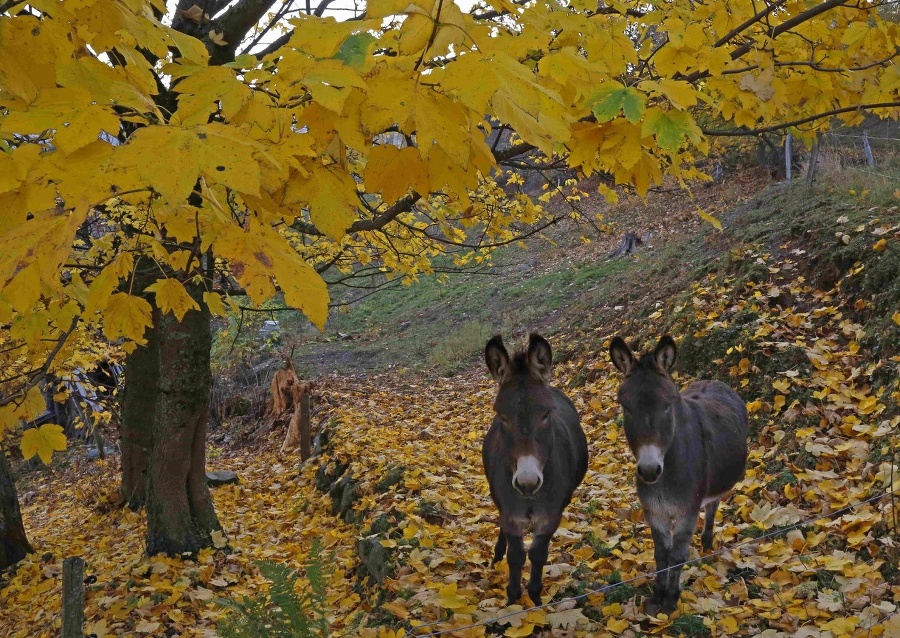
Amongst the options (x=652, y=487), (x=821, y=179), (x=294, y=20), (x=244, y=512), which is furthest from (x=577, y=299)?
(x=294, y=20)

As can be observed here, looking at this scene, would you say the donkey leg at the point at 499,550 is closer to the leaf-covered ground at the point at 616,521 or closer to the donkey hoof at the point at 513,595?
the leaf-covered ground at the point at 616,521

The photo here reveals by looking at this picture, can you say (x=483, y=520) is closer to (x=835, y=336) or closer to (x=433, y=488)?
(x=433, y=488)

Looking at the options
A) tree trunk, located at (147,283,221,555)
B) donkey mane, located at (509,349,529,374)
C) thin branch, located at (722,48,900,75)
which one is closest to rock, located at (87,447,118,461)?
tree trunk, located at (147,283,221,555)

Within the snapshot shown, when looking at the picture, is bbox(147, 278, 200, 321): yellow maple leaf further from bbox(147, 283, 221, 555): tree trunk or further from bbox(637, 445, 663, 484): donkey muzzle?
bbox(147, 283, 221, 555): tree trunk

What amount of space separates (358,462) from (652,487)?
510cm

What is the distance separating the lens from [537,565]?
13.8ft

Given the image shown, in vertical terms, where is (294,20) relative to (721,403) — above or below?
above

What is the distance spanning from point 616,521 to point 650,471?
82.6 inches

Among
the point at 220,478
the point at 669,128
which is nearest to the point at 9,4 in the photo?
the point at 669,128

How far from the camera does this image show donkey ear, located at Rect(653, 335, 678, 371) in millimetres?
4160

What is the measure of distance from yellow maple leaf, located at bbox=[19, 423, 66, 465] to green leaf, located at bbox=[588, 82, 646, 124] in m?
2.77

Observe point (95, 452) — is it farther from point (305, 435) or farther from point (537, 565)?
point (537, 565)

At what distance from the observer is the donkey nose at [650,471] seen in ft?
12.2

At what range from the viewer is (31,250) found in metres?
1.39
